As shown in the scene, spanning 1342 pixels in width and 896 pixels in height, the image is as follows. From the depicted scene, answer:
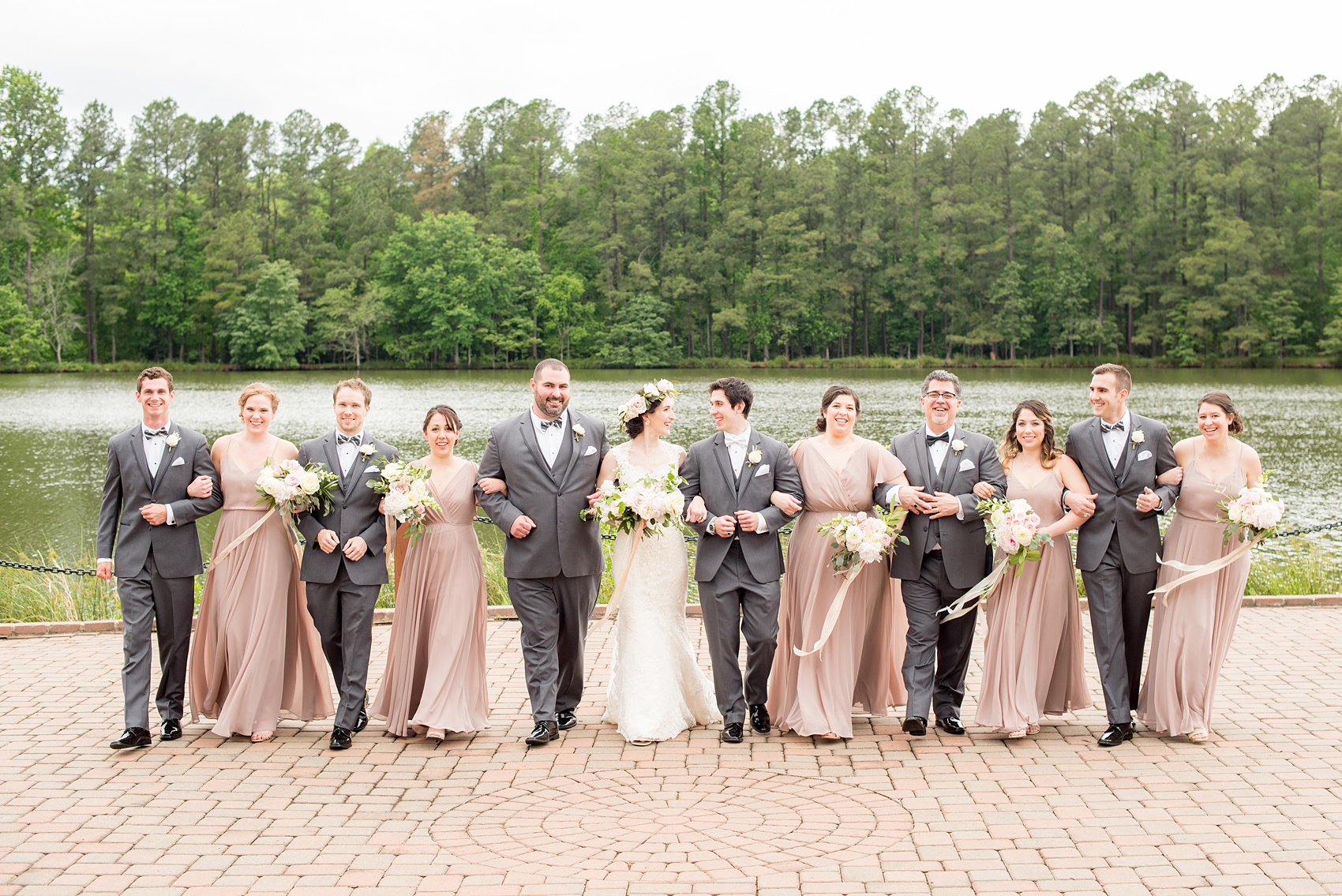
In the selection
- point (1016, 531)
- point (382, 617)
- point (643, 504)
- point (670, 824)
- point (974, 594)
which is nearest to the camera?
point (670, 824)

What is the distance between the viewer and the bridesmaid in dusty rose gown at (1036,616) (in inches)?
279

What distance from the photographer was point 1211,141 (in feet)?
241

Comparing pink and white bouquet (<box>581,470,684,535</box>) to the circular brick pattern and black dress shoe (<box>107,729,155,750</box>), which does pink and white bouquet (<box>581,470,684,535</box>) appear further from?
black dress shoe (<box>107,729,155,750</box>)

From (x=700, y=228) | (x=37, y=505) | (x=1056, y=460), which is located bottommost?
(x=37, y=505)

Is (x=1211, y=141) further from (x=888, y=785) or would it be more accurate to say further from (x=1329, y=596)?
(x=888, y=785)

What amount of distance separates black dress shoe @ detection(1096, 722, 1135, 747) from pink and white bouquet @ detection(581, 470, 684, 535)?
280 centimetres

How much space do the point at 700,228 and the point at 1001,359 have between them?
2239cm

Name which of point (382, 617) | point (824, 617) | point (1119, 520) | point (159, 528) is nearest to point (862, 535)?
point (824, 617)

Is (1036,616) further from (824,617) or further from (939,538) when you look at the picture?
(824,617)

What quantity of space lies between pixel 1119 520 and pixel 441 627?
413 centimetres

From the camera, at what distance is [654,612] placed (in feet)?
24.1

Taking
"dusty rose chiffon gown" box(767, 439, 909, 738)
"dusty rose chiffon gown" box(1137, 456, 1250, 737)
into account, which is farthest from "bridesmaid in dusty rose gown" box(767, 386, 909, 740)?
"dusty rose chiffon gown" box(1137, 456, 1250, 737)

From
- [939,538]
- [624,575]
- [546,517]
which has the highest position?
[546,517]

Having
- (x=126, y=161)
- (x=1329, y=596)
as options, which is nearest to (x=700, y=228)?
(x=126, y=161)
